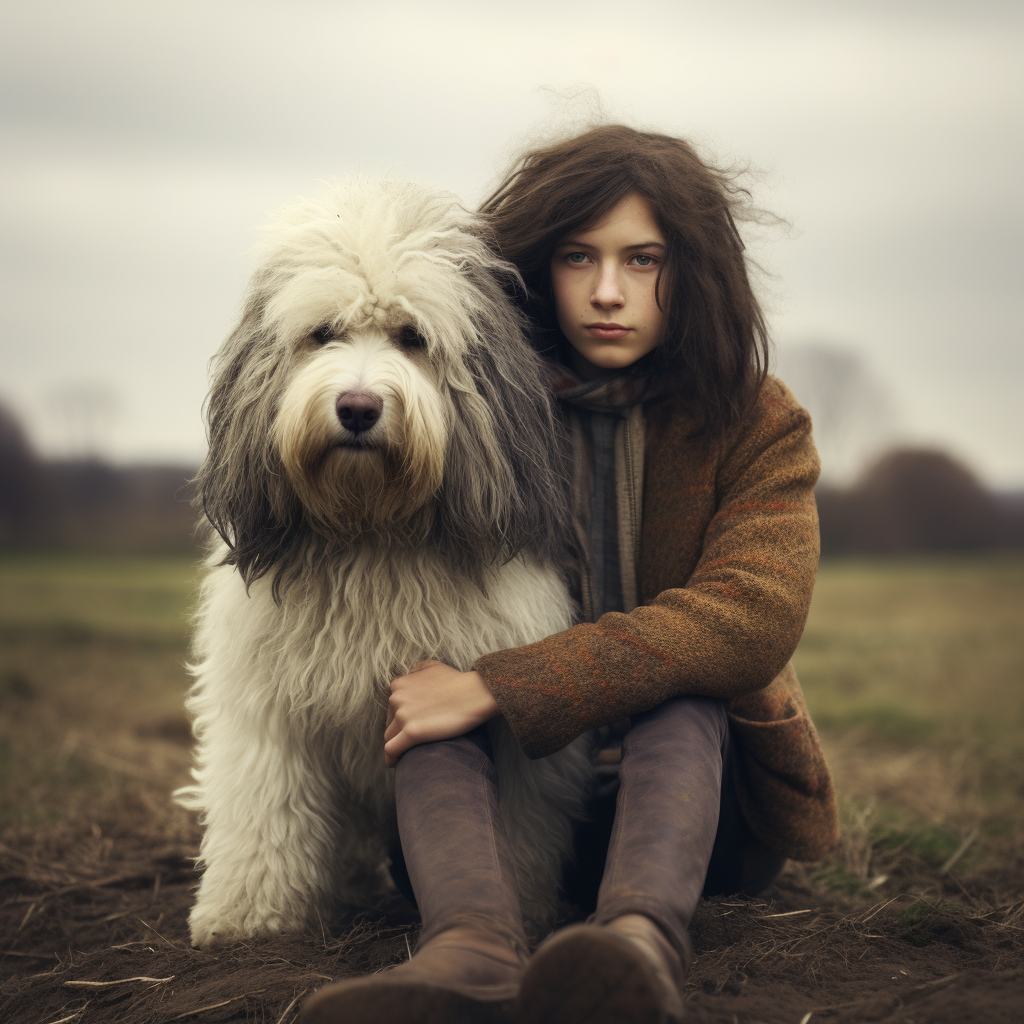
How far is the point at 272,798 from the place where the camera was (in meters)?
2.48

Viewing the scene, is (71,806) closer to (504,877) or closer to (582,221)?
(504,877)

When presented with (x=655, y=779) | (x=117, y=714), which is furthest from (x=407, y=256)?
(x=117, y=714)

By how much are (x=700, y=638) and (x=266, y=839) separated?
120 cm

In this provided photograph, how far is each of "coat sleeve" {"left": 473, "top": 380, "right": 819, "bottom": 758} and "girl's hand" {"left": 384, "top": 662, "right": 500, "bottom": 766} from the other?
44mm

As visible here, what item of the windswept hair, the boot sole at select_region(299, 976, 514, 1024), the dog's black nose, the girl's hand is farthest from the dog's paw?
the windswept hair

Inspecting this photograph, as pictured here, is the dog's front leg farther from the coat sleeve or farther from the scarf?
the scarf

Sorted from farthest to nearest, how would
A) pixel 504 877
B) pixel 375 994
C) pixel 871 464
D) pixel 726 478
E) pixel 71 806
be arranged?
pixel 871 464, pixel 71 806, pixel 726 478, pixel 504 877, pixel 375 994

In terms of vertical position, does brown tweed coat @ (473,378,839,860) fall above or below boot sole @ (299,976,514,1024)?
above

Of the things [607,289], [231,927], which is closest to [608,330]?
[607,289]

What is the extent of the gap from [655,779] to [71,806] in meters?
2.93

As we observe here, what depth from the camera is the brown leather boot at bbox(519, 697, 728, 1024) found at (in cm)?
150

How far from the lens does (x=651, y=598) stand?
258 cm

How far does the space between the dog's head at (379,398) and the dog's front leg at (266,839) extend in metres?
0.46

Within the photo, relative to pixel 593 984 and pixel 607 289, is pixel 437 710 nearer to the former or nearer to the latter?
pixel 593 984
